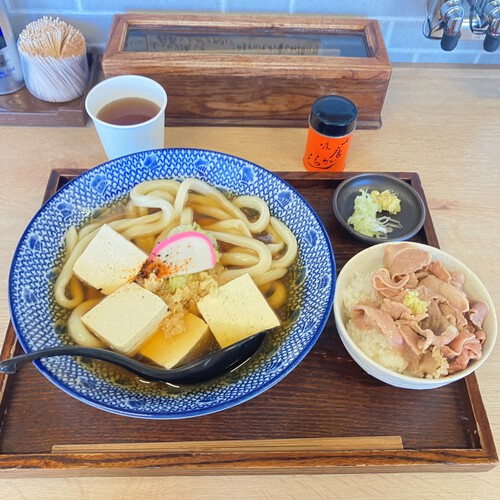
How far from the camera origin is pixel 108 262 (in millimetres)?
1220

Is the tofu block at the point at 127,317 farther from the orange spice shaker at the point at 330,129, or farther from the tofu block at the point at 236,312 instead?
the orange spice shaker at the point at 330,129

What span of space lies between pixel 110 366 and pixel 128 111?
0.84 meters

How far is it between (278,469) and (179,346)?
0.35 metres

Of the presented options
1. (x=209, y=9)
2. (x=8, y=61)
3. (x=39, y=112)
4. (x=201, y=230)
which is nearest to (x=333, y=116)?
(x=201, y=230)

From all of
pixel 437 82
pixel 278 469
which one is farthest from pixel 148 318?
pixel 437 82

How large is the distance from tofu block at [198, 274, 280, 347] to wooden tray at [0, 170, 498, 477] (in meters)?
0.15

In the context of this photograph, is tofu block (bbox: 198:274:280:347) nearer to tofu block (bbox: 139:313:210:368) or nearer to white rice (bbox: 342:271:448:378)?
tofu block (bbox: 139:313:210:368)

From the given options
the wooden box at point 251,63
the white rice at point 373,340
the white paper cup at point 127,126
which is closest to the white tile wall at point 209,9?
the wooden box at point 251,63

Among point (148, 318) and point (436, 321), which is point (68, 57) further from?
point (436, 321)

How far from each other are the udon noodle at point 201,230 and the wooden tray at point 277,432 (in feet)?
0.77

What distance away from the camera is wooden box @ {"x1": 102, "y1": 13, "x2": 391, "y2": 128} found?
1585 mm

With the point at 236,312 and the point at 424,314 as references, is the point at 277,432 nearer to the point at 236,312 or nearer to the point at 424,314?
the point at 236,312

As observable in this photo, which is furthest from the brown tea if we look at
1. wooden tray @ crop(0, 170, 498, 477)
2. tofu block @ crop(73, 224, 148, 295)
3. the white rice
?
the white rice

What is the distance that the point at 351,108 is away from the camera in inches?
57.1
